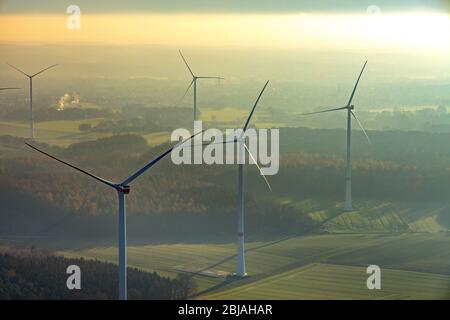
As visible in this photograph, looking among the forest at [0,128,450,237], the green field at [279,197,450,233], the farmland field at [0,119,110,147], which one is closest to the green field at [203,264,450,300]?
the forest at [0,128,450,237]

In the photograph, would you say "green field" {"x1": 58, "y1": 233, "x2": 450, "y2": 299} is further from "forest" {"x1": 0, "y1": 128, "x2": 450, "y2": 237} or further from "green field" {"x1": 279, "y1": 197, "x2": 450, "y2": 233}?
"forest" {"x1": 0, "y1": 128, "x2": 450, "y2": 237}

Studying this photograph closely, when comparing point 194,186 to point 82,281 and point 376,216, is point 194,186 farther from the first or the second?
point 82,281

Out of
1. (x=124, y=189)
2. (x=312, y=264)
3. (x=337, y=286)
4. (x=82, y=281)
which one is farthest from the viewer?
(x=312, y=264)

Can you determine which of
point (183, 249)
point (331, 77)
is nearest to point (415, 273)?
point (183, 249)

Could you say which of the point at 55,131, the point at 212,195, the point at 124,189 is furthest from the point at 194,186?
the point at 124,189

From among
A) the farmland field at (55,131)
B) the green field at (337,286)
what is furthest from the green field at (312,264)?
the farmland field at (55,131)

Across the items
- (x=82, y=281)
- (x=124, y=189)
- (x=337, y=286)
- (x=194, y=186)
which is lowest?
(x=337, y=286)

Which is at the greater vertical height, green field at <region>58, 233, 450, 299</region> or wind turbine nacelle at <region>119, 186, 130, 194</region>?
wind turbine nacelle at <region>119, 186, 130, 194</region>

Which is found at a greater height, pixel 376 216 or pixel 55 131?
pixel 55 131
